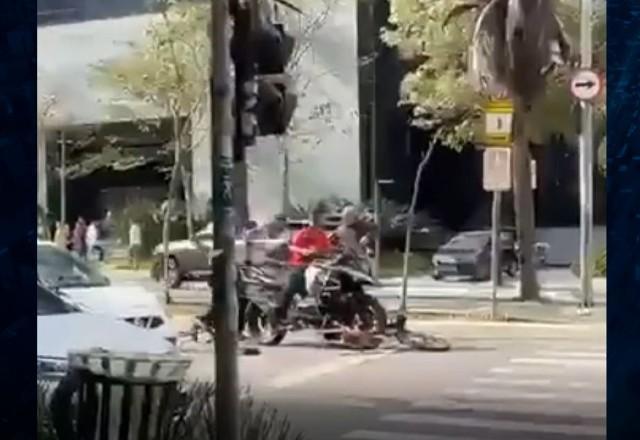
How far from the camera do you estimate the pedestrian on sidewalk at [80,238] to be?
177 inches

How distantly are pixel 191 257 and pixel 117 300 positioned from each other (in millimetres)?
335

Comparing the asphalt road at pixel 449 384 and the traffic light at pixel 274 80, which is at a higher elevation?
the traffic light at pixel 274 80

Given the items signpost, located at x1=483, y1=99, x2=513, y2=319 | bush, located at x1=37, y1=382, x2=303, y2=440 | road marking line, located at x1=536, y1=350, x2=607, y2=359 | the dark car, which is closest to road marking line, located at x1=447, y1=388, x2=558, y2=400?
road marking line, located at x1=536, y1=350, x2=607, y2=359

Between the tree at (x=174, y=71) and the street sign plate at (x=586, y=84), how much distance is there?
1213 millimetres

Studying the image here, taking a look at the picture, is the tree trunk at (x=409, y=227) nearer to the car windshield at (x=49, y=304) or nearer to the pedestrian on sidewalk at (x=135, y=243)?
the pedestrian on sidewalk at (x=135, y=243)

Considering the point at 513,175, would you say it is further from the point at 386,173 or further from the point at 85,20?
the point at 85,20

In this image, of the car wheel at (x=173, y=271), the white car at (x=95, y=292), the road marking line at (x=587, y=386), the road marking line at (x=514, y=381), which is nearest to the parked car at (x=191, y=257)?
the car wheel at (x=173, y=271)

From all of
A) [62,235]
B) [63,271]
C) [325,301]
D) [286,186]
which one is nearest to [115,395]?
[63,271]

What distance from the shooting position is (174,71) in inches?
172

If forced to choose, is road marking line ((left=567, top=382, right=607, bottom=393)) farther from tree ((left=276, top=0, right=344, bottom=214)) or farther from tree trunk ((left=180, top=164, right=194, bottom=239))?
tree trunk ((left=180, top=164, right=194, bottom=239))

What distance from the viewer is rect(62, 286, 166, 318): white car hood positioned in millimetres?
4430

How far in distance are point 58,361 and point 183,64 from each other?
1.12m

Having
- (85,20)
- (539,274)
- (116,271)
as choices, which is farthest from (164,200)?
(539,274)

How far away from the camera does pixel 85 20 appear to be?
447 cm
